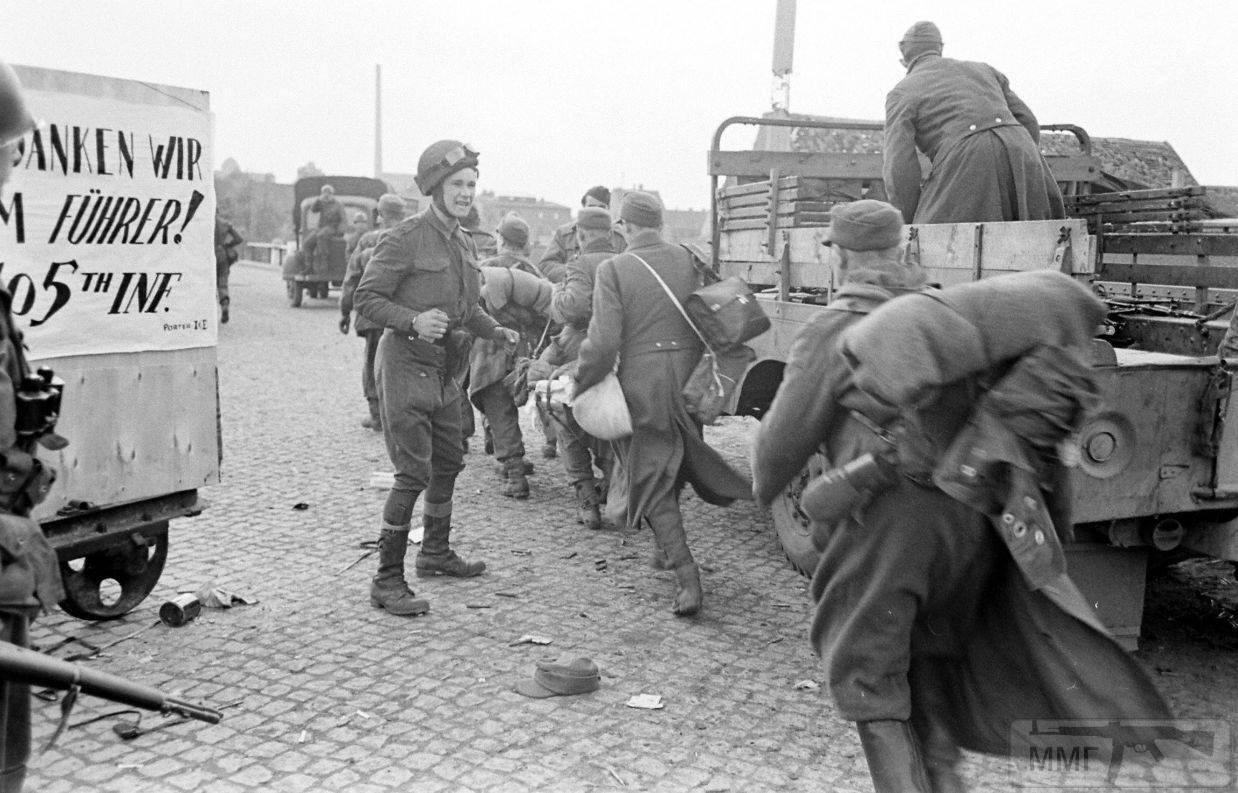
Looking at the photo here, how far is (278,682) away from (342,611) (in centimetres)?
88

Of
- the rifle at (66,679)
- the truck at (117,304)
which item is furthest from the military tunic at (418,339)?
the rifle at (66,679)

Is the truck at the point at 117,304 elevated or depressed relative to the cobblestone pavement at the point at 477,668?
elevated

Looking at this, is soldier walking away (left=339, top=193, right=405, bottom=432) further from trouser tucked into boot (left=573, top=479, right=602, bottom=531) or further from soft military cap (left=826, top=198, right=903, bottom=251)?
soft military cap (left=826, top=198, right=903, bottom=251)

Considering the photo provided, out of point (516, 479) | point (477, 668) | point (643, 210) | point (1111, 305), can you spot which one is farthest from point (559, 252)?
point (477, 668)

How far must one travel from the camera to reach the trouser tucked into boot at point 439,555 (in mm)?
5910

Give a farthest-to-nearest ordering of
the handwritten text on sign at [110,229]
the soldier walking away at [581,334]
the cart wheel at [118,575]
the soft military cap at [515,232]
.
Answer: the soft military cap at [515,232]
the soldier walking away at [581,334]
the cart wheel at [118,575]
the handwritten text on sign at [110,229]

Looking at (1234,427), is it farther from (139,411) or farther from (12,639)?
(139,411)

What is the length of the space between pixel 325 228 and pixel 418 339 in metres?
19.4

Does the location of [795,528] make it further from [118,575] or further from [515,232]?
→ [515,232]

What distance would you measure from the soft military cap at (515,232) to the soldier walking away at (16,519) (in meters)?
5.80

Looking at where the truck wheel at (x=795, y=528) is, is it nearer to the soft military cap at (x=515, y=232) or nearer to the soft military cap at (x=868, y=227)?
the soft military cap at (x=868, y=227)

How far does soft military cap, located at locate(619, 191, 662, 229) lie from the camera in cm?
584

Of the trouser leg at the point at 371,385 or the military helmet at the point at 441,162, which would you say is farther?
the trouser leg at the point at 371,385

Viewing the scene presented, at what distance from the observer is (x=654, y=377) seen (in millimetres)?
5629
